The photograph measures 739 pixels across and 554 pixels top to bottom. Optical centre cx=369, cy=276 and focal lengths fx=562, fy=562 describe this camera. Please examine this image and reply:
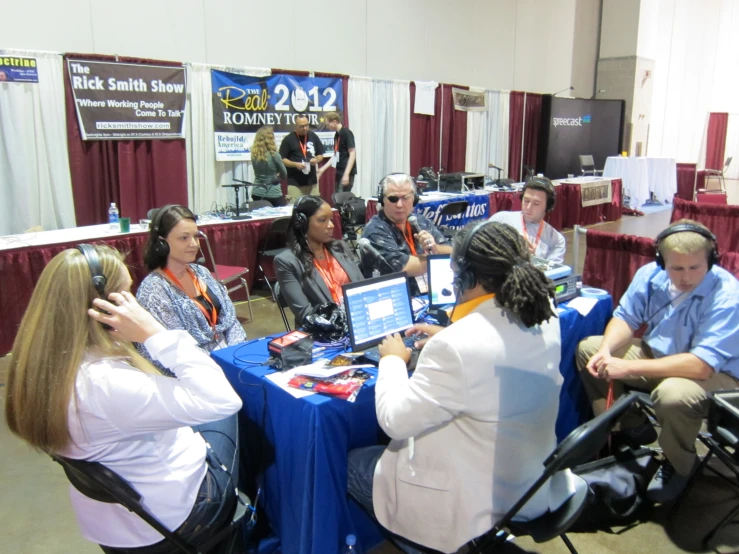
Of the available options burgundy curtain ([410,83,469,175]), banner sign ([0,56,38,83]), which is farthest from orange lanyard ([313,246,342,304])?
burgundy curtain ([410,83,469,175])

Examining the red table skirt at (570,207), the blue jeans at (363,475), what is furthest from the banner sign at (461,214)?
the blue jeans at (363,475)

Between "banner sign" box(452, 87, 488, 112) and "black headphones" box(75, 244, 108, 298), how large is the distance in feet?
29.1

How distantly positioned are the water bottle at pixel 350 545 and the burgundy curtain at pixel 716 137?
712 inches

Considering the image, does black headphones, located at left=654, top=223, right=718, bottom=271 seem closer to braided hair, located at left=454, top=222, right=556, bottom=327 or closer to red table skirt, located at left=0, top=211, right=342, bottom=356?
braided hair, located at left=454, top=222, right=556, bottom=327

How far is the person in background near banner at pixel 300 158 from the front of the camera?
6.63 metres

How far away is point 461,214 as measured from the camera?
6.65 m

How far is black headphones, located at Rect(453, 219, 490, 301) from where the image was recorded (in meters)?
1.52

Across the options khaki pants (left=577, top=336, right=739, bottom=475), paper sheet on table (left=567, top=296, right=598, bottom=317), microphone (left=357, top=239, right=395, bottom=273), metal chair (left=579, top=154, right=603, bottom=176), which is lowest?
khaki pants (left=577, top=336, right=739, bottom=475)

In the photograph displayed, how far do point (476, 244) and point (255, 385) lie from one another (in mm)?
951

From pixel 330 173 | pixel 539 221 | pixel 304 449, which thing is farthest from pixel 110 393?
pixel 330 173

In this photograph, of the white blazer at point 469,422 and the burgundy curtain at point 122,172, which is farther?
the burgundy curtain at point 122,172

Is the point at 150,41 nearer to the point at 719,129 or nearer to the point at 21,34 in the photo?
the point at 21,34

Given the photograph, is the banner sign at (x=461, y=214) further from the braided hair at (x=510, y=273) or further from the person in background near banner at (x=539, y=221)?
the braided hair at (x=510, y=273)

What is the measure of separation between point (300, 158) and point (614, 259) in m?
3.82
